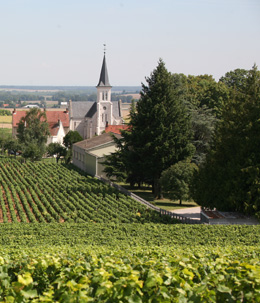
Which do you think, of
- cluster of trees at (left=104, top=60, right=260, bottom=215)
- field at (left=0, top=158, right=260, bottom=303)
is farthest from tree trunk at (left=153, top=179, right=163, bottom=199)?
field at (left=0, top=158, right=260, bottom=303)

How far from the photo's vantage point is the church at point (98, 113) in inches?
3634

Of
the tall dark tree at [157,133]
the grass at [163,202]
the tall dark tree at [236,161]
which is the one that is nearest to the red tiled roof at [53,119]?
the grass at [163,202]

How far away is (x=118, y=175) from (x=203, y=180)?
13624 millimetres

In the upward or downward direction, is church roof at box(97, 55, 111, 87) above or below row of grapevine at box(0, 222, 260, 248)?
above

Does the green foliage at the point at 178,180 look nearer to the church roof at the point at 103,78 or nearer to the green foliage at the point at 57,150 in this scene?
the green foliage at the point at 57,150

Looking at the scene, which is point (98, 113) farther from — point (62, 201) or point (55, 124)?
point (62, 201)

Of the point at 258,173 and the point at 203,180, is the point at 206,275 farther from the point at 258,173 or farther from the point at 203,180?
the point at 203,180

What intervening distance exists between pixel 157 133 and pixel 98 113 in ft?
181

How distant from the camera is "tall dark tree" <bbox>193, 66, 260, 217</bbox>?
26922 millimetres

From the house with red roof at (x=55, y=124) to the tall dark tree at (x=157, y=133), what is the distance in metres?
46.6

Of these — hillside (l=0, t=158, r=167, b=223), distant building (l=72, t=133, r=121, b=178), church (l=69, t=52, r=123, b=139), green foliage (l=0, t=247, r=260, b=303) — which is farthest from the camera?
church (l=69, t=52, r=123, b=139)

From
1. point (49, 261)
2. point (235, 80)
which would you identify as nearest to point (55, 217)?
point (49, 261)

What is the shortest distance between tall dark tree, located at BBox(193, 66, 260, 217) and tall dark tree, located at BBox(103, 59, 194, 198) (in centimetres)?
851

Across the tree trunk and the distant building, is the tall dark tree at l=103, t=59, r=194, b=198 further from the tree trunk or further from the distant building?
the distant building
